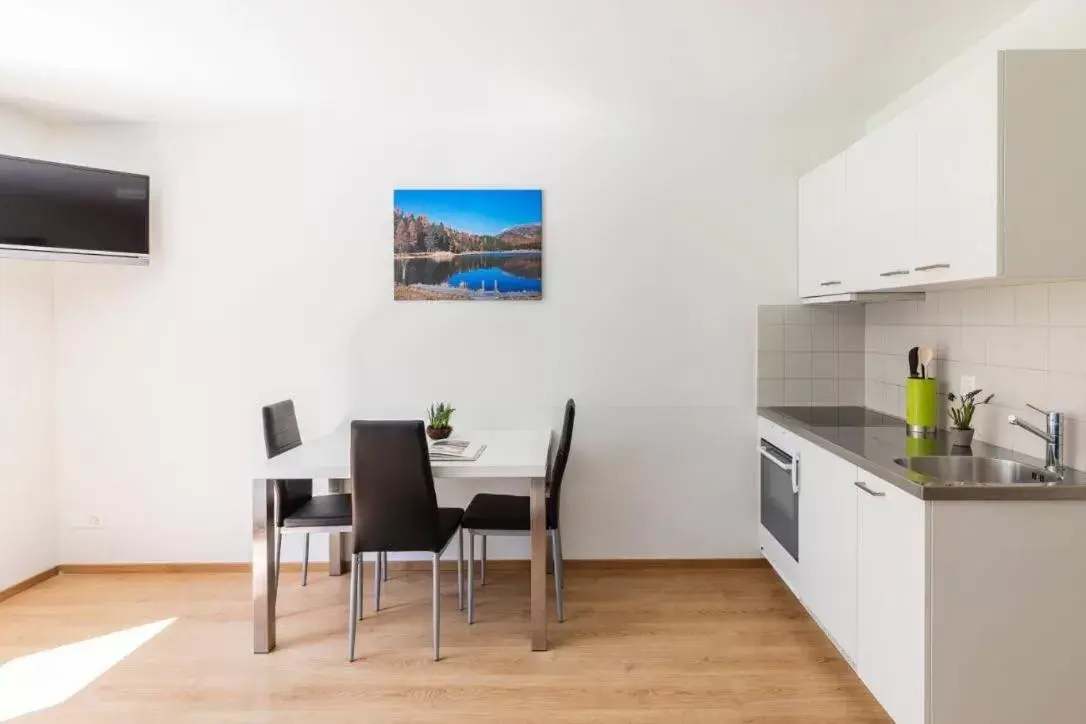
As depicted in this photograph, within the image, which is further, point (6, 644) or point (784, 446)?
point (784, 446)

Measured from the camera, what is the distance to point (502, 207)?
3723mm

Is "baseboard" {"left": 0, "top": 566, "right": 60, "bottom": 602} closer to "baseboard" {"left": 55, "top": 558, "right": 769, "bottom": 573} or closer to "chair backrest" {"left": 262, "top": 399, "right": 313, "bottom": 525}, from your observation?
"baseboard" {"left": 55, "top": 558, "right": 769, "bottom": 573}

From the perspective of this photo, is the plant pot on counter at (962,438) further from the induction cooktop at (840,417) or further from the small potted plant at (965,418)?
the induction cooktop at (840,417)

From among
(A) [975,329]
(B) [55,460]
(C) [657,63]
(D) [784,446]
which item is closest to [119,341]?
(B) [55,460]

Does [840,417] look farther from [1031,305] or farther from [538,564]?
[538,564]

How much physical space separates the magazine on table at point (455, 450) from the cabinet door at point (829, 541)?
145 centimetres

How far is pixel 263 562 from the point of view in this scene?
2809mm

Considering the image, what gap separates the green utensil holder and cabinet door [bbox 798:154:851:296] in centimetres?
53

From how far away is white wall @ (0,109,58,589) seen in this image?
3469 millimetres

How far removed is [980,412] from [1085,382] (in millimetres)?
584

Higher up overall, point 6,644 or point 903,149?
point 903,149

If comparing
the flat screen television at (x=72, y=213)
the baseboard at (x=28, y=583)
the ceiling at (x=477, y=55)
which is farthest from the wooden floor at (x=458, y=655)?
the ceiling at (x=477, y=55)

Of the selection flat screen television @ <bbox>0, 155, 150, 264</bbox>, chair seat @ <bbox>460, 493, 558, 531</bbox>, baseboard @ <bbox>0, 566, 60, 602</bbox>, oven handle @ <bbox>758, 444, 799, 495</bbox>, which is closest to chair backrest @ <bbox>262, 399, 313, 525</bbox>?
chair seat @ <bbox>460, 493, 558, 531</bbox>

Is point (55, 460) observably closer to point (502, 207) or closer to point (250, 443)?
point (250, 443)
